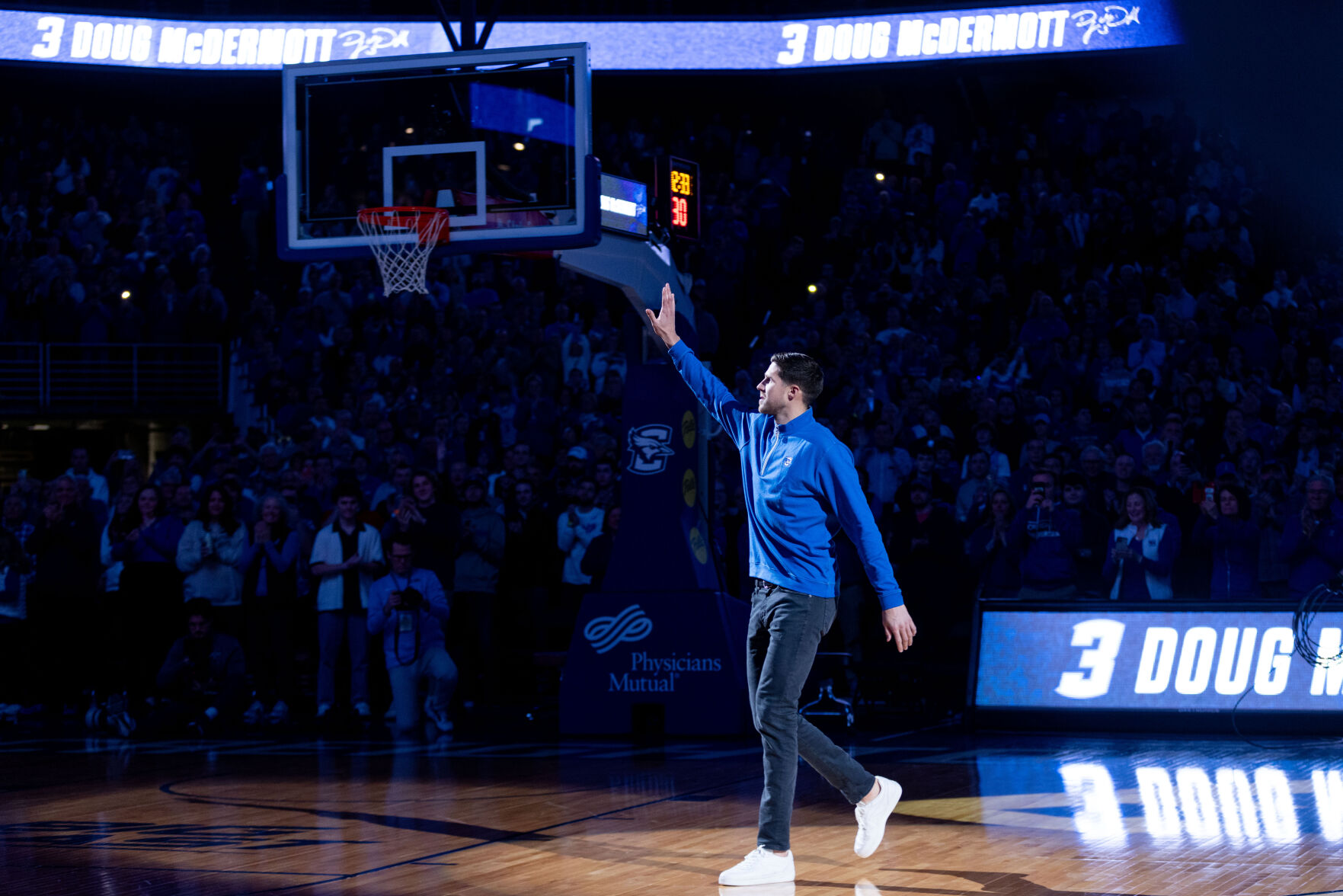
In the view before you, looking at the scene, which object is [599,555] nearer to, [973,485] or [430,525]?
[430,525]

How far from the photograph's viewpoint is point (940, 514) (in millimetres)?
13914

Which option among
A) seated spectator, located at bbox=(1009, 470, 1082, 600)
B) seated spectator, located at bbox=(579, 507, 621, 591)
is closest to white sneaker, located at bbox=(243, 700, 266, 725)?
seated spectator, located at bbox=(579, 507, 621, 591)

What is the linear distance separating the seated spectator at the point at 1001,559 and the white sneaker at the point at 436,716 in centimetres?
457

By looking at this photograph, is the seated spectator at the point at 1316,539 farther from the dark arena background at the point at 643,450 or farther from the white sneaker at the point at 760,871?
the white sneaker at the point at 760,871

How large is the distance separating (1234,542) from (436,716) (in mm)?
6651

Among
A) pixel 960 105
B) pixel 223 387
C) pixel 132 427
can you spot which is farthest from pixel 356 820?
pixel 960 105

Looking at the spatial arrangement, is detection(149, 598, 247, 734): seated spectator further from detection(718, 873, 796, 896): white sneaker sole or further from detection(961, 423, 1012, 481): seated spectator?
detection(718, 873, 796, 896): white sneaker sole

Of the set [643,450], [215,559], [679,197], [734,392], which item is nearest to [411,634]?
[215,559]

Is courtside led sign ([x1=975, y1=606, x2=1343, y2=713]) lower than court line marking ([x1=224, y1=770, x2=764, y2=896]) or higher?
higher

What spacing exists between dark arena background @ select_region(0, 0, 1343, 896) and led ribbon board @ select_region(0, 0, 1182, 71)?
0.07 metres

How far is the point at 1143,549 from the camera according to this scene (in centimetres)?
1292

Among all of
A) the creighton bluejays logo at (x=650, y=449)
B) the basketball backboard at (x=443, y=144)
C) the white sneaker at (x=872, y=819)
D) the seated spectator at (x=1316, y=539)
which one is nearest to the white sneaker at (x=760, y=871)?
the white sneaker at (x=872, y=819)

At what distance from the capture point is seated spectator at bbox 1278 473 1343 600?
12.3 meters

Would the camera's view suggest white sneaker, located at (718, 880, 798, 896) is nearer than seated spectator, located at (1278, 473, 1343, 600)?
Yes
